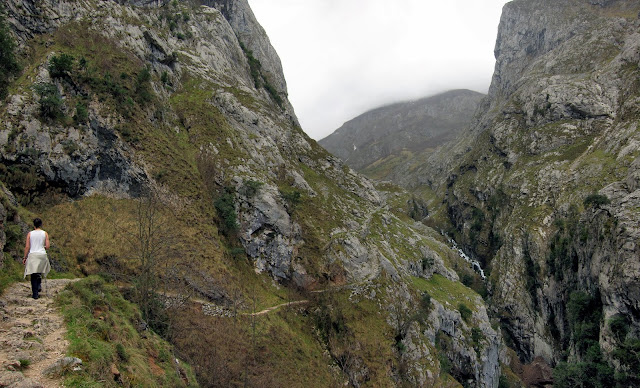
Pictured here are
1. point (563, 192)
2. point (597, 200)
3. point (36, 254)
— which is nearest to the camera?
point (36, 254)

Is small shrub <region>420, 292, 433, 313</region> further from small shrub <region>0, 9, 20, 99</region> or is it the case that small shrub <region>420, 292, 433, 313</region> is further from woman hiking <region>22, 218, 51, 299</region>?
small shrub <region>0, 9, 20, 99</region>

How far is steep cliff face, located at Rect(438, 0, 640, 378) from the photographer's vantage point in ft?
233

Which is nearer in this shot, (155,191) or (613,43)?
(155,191)

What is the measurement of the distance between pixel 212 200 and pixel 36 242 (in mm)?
34990

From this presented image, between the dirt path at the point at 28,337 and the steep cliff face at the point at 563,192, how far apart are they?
79.5 metres

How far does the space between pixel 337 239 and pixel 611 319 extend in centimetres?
5337

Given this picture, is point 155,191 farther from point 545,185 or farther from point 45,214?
point 545,185

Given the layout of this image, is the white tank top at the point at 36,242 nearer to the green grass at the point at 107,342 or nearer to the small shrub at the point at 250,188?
the green grass at the point at 107,342

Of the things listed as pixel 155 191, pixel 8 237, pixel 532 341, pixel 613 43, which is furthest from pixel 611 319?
pixel 613 43

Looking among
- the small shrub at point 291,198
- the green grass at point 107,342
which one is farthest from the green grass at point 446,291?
the green grass at point 107,342

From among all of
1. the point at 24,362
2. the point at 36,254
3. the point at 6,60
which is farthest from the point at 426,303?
the point at 6,60

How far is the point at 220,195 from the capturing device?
50219 mm

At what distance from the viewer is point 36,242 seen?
13.8 m

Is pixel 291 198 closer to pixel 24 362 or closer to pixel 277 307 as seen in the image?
pixel 277 307
